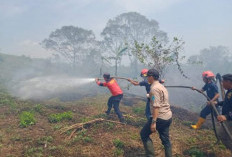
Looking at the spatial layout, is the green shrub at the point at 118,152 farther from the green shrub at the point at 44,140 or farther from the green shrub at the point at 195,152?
the green shrub at the point at 44,140

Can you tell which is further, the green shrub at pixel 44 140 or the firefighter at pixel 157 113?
the green shrub at pixel 44 140

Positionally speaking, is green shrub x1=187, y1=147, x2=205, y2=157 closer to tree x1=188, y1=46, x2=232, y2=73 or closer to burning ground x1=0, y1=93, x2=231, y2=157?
burning ground x1=0, y1=93, x2=231, y2=157

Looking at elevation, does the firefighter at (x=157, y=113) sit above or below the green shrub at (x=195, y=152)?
above

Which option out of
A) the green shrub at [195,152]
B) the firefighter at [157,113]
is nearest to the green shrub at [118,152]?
the firefighter at [157,113]

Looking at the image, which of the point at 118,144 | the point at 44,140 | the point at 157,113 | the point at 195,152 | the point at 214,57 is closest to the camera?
the point at 157,113

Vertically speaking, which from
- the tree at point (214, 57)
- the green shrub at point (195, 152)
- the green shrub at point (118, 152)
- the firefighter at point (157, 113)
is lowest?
the green shrub at point (118, 152)

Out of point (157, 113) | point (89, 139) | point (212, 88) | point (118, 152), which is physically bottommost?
point (118, 152)

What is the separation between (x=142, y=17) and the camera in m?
40.1

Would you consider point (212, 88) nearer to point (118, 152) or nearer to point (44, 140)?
point (118, 152)

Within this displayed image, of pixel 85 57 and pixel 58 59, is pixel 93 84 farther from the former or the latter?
pixel 58 59

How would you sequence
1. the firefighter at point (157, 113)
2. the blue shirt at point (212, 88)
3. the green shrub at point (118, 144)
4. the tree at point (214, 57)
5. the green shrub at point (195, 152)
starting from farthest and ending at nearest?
the tree at point (214, 57)
the blue shirt at point (212, 88)
the green shrub at point (118, 144)
the green shrub at point (195, 152)
the firefighter at point (157, 113)

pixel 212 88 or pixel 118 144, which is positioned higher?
pixel 212 88

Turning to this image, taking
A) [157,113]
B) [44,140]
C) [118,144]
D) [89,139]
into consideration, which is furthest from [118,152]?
[44,140]

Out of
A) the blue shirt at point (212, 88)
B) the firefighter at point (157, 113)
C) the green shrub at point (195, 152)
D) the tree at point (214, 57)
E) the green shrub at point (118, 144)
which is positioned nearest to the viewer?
the firefighter at point (157, 113)
